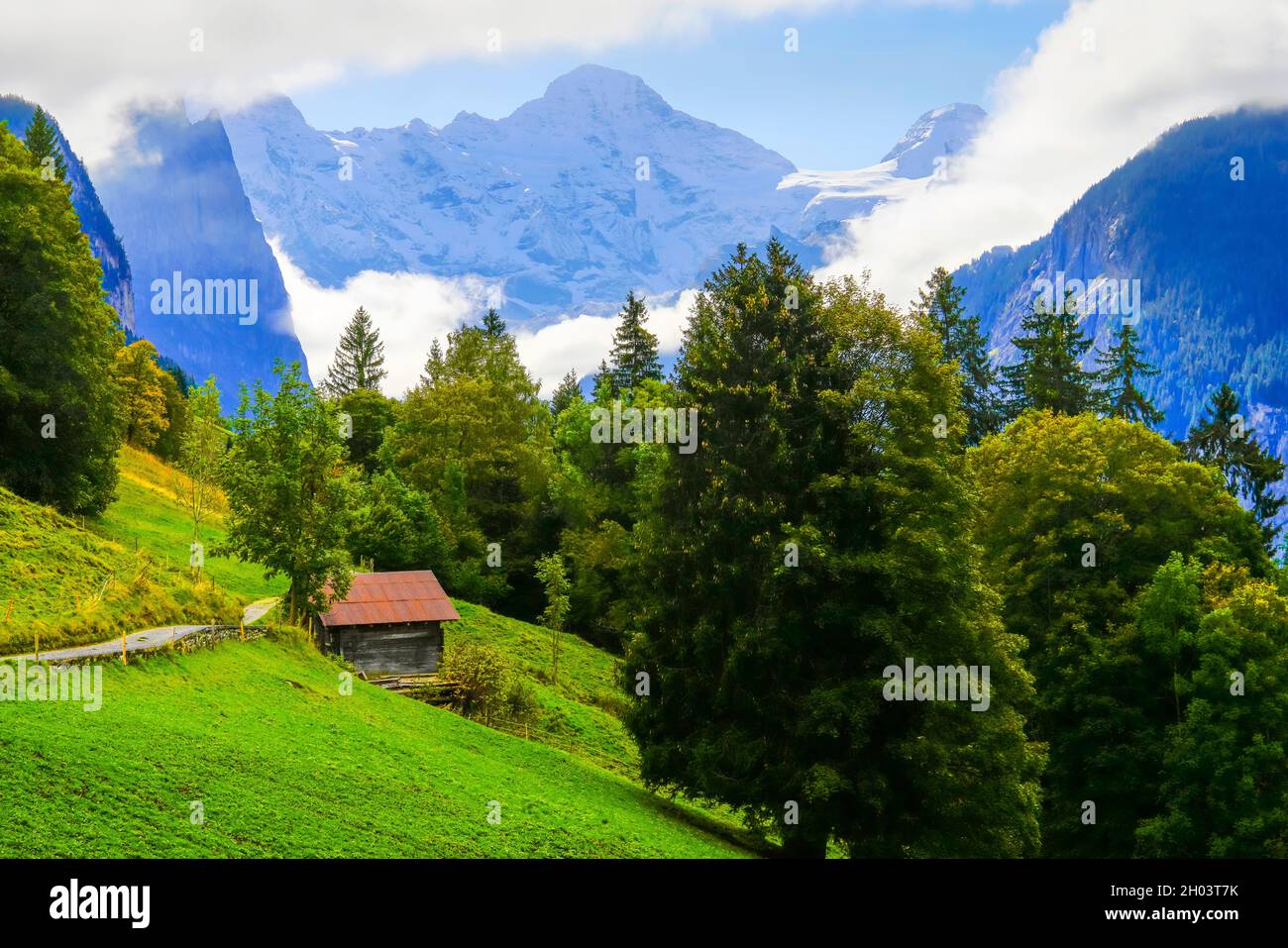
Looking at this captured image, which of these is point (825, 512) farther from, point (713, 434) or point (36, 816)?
point (36, 816)

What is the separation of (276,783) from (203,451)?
36.3 m

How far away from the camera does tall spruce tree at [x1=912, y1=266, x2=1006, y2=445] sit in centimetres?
6550

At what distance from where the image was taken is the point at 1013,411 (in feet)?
219

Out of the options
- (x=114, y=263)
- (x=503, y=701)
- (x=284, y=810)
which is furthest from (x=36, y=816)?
(x=114, y=263)

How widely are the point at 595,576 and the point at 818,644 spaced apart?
1472 inches

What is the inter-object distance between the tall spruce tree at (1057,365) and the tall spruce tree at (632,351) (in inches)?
1397

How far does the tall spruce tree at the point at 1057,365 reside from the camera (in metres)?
59.6

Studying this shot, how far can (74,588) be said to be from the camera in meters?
31.8

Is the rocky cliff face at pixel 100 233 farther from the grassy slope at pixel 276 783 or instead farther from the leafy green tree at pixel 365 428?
the grassy slope at pixel 276 783

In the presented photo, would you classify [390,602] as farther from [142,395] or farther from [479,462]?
[142,395]

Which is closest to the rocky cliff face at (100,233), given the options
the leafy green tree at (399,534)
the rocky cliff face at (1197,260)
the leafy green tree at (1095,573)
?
the leafy green tree at (399,534)

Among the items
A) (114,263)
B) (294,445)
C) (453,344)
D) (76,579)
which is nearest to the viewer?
(76,579)

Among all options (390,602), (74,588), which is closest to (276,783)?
(74,588)
